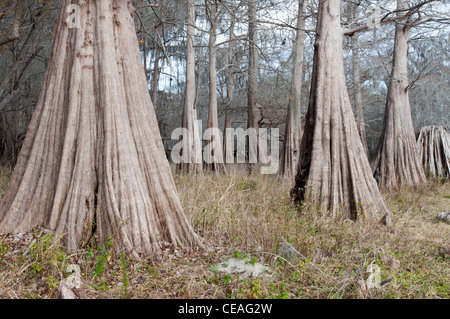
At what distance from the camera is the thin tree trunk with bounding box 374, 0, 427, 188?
31.3ft

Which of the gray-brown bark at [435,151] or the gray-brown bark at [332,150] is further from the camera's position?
the gray-brown bark at [435,151]

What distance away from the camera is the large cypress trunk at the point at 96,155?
13.2 feet

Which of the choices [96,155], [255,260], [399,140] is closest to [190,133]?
[399,140]

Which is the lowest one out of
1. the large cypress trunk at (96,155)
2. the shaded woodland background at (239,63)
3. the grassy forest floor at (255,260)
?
the grassy forest floor at (255,260)

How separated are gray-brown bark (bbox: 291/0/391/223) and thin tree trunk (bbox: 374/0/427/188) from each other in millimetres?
3658

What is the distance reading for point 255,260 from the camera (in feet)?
12.1

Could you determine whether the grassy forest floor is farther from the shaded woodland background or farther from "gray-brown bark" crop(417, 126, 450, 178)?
"gray-brown bark" crop(417, 126, 450, 178)

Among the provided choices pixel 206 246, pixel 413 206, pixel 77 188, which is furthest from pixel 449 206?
pixel 77 188

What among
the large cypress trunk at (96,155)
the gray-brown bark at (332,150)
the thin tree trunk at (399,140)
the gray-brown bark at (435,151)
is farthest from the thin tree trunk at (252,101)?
the large cypress trunk at (96,155)

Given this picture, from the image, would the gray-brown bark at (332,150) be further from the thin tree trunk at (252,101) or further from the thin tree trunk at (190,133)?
the thin tree trunk at (252,101)

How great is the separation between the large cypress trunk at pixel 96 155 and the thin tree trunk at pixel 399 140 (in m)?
7.18

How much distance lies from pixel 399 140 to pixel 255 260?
7825 mm
